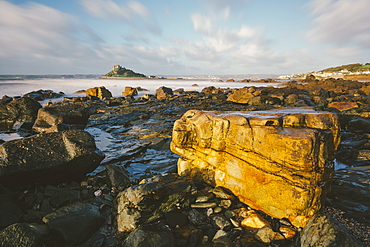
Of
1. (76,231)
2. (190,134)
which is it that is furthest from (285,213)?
(76,231)

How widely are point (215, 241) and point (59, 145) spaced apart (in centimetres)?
462

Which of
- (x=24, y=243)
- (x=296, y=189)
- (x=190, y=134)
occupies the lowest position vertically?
(x=24, y=243)

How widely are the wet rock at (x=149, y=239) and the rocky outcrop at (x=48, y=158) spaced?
9.94 feet

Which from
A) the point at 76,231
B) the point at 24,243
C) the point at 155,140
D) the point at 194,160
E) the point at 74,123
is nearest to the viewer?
the point at 24,243

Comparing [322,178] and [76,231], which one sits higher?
[322,178]

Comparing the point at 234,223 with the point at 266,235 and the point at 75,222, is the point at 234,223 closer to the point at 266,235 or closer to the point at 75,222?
the point at 266,235

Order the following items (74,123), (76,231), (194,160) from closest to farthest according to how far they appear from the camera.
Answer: (76,231) < (194,160) < (74,123)

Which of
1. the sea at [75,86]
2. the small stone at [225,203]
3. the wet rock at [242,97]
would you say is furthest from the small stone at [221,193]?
the sea at [75,86]

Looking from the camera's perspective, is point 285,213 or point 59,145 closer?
point 285,213

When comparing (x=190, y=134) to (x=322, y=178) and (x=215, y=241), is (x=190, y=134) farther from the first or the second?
(x=322, y=178)

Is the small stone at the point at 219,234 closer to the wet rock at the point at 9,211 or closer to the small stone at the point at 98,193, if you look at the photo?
the small stone at the point at 98,193

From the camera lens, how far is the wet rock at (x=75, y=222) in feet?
11.2

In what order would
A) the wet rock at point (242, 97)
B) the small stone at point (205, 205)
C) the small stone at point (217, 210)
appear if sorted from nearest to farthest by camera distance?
the small stone at point (217, 210), the small stone at point (205, 205), the wet rock at point (242, 97)

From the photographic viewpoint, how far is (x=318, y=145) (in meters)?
3.57
